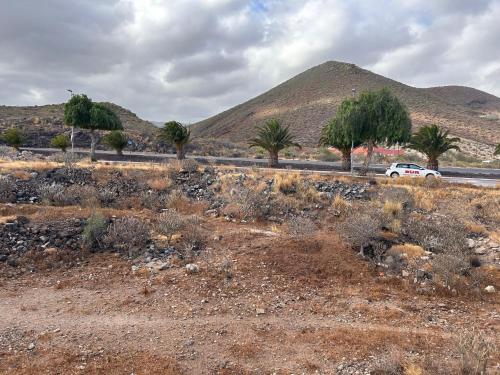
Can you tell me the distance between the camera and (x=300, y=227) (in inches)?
597

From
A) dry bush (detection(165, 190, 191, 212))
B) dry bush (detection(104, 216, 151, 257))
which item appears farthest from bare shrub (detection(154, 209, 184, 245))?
dry bush (detection(165, 190, 191, 212))

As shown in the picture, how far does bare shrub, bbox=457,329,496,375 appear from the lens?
6914 mm

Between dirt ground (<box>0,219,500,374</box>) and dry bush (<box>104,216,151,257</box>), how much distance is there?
685mm

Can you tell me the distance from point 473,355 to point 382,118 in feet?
62.9

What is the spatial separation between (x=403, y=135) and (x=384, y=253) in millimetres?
13134

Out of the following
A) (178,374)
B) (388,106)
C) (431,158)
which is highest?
(388,106)

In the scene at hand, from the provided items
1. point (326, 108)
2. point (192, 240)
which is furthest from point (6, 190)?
point (326, 108)

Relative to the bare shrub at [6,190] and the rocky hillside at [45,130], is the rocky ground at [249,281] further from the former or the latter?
the rocky hillside at [45,130]

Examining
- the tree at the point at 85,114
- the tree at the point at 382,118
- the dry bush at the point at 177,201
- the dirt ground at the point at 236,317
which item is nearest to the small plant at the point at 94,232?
the dirt ground at the point at 236,317

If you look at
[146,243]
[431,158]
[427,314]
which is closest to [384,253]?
[427,314]

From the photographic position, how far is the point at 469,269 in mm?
12445

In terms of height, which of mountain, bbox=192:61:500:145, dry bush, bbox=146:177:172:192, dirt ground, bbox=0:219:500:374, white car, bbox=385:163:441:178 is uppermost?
mountain, bbox=192:61:500:145

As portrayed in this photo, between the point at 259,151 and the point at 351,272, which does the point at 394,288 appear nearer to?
the point at 351,272

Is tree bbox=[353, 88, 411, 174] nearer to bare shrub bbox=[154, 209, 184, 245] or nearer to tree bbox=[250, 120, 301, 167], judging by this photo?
tree bbox=[250, 120, 301, 167]
